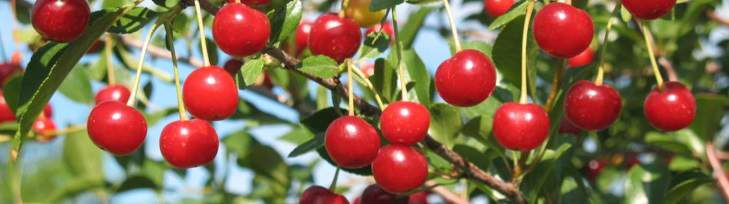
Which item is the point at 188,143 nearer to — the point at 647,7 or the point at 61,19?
the point at 61,19

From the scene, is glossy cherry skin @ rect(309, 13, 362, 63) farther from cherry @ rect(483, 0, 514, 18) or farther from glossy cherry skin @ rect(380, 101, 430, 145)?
cherry @ rect(483, 0, 514, 18)

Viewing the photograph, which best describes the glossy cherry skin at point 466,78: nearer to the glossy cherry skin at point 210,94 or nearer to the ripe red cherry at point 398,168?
the ripe red cherry at point 398,168

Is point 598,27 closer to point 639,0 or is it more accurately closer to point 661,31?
Answer: point 661,31

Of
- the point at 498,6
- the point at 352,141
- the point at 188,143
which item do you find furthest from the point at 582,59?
the point at 188,143

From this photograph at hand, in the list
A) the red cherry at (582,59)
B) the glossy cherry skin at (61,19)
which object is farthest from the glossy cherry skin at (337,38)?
the red cherry at (582,59)

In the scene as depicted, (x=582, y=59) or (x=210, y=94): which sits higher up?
(x=210, y=94)

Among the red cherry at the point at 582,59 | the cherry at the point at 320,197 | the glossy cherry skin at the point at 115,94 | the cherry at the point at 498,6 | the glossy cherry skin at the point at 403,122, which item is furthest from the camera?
the red cherry at the point at 582,59

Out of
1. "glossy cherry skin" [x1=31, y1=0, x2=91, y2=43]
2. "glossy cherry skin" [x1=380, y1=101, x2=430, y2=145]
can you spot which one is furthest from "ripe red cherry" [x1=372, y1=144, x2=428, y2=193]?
"glossy cherry skin" [x1=31, y1=0, x2=91, y2=43]
